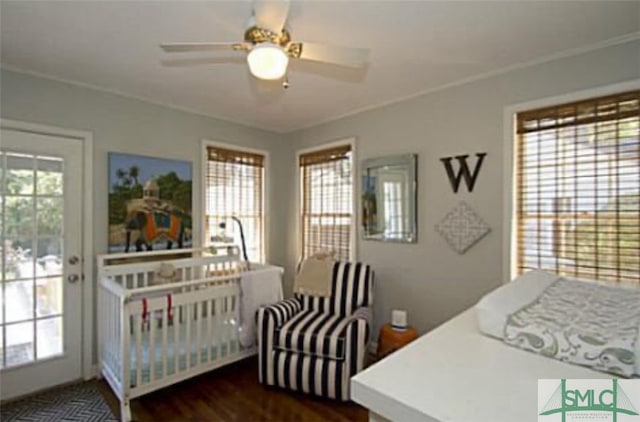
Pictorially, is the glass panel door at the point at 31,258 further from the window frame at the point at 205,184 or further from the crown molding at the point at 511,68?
the crown molding at the point at 511,68

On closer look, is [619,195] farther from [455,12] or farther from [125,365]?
[125,365]

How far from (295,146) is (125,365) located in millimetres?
2873

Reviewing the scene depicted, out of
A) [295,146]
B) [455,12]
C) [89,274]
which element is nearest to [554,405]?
[455,12]

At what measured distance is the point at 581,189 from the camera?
2.31 metres

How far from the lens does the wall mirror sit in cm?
315

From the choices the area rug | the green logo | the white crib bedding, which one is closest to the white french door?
the area rug

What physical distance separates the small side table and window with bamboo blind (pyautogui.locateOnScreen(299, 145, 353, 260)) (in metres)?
0.98

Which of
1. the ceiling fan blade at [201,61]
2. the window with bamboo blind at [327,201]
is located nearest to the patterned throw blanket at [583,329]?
the ceiling fan blade at [201,61]

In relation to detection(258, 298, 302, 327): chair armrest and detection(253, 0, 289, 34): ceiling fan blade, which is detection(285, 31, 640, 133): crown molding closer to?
detection(253, 0, 289, 34): ceiling fan blade

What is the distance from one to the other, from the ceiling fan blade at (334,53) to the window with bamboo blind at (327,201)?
6.38 feet

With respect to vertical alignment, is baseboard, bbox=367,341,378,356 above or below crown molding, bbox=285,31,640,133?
below

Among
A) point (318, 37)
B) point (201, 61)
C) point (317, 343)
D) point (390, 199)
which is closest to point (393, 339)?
point (317, 343)

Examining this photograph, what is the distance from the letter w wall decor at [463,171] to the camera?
2.75 metres

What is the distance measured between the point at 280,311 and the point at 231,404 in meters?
0.72
